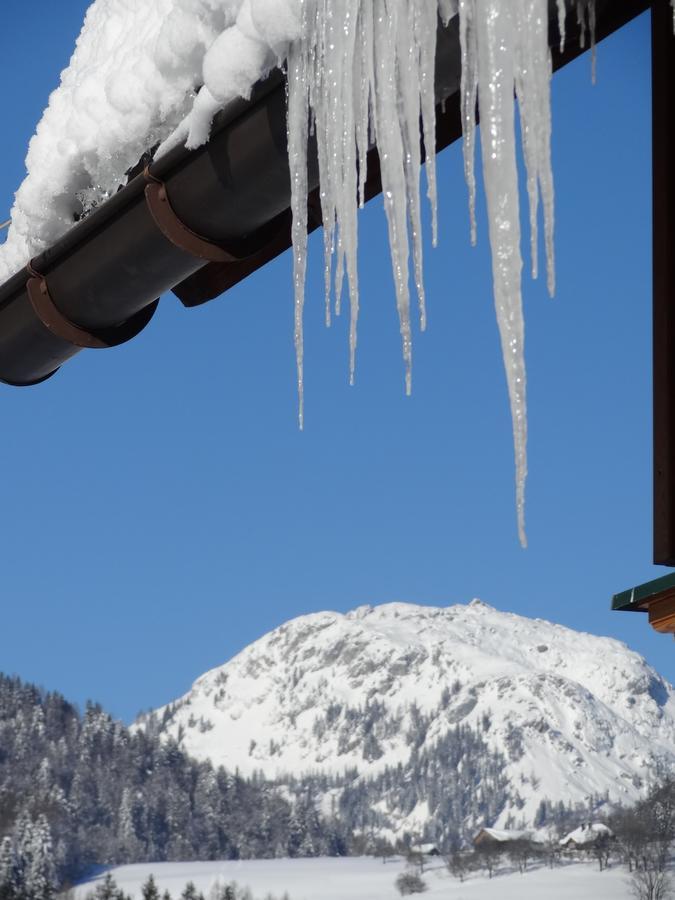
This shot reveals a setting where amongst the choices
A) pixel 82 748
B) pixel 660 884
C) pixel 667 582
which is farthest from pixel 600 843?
pixel 667 582

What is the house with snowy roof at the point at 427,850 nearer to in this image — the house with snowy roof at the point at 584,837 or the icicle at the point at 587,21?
the house with snowy roof at the point at 584,837

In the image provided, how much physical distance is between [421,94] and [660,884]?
291 ft

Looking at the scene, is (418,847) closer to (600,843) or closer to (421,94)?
(600,843)

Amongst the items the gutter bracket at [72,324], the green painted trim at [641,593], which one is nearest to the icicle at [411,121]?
the gutter bracket at [72,324]

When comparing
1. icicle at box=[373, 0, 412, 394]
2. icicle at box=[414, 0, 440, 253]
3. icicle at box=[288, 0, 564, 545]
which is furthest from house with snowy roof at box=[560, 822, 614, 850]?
icicle at box=[414, 0, 440, 253]

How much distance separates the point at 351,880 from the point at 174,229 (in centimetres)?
13504

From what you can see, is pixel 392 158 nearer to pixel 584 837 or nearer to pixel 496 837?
pixel 584 837

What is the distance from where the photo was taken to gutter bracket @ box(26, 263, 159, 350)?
383 cm

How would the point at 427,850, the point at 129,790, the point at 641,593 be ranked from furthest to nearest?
the point at 427,850
the point at 129,790
the point at 641,593

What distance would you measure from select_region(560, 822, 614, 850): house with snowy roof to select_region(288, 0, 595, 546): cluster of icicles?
11966 cm

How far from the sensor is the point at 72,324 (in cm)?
389

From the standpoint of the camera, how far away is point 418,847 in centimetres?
14375

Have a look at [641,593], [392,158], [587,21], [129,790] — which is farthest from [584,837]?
[587,21]

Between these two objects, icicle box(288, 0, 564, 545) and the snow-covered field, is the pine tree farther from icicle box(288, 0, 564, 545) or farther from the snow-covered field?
icicle box(288, 0, 564, 545)
